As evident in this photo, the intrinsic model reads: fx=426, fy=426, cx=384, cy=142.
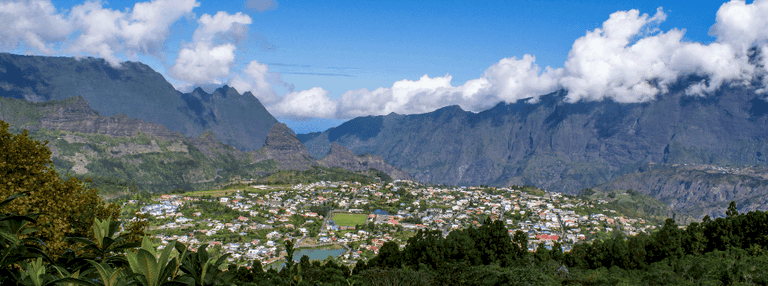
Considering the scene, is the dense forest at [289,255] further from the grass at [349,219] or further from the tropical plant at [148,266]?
the grass at [349,219]

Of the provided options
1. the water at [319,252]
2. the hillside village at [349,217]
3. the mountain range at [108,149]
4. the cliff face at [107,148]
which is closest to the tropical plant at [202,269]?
the hillside village at [349,217]

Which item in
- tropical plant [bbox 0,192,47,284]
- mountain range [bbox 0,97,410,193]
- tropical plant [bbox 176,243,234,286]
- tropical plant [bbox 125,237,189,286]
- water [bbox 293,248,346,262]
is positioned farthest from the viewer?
mountain range [bbox 0,97,410,193]

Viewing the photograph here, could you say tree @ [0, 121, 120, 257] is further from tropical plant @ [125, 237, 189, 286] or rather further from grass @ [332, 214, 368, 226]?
grass @ [332, 214, 368, 226]

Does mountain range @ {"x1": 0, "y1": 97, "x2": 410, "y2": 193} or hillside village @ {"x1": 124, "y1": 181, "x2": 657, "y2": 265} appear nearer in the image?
hillside village @ {"x1": 124, "y1": 181, "x2": 657, "y2": 265}

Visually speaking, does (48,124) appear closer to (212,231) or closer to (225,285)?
(212,231)

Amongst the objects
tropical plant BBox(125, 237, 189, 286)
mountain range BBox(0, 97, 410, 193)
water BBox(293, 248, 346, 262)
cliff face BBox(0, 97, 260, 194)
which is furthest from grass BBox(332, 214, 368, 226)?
tropical plant BBox(125, 237, 189, 286)

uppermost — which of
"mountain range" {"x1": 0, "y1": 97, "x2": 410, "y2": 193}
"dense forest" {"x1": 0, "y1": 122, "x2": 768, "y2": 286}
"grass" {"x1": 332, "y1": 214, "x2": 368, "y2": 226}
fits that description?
"mountain range" {"x1": 0, "y1": 97, "x2": 410, "y2": 193}
